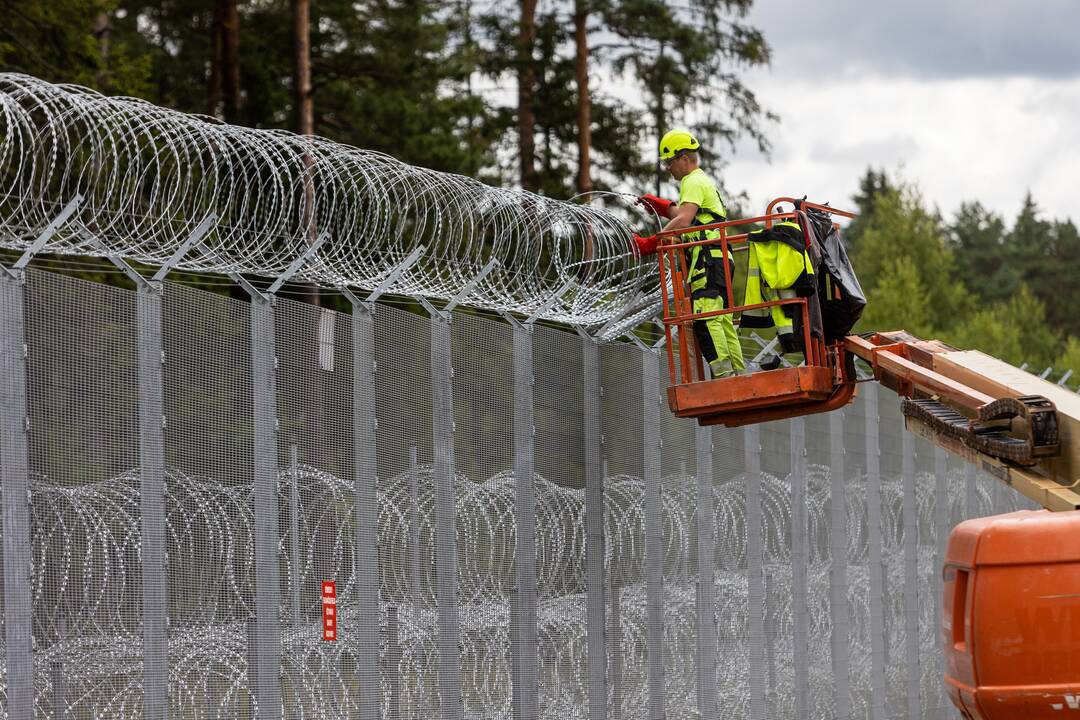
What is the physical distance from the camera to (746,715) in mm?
11016

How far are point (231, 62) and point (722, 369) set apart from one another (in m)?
17.4

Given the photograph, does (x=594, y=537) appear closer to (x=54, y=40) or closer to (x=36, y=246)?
(x=36, y=246)

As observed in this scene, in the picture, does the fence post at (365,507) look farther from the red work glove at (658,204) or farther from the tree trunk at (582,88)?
the tree trunk at (582,88)

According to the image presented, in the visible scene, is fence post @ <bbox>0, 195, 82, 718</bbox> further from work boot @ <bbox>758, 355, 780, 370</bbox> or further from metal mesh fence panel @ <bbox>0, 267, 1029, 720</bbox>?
work boot @ <bbox>758, 355, 780, 370</bbox>

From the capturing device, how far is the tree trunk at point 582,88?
2844 centimetres

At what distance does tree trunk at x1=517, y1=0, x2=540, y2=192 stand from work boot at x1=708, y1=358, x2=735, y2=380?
66.7 ft

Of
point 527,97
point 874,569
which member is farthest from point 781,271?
point 527,97

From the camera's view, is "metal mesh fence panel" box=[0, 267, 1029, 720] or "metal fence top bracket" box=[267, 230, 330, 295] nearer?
"metal mesh fence panel" box=[0, 267, 1029, 720]

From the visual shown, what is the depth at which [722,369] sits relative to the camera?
349 inches

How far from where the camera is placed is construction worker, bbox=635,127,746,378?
8.89 metres

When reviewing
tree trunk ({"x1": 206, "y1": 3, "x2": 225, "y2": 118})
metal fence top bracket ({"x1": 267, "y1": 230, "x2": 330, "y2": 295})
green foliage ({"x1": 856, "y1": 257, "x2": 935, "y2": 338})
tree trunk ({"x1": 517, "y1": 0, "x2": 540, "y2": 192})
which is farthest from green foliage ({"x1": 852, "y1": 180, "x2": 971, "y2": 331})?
metal fence top bracket ({"x1": 267, "y1": 230, "x2": 330, "y2": 295})

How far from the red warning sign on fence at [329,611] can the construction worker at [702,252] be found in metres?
2.46

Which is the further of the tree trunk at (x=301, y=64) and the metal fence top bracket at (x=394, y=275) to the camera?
the tree trunk at (x=301, y=64)

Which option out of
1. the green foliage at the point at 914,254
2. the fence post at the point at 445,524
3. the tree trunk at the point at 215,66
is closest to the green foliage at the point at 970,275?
the green foliage at the point at 914,254
